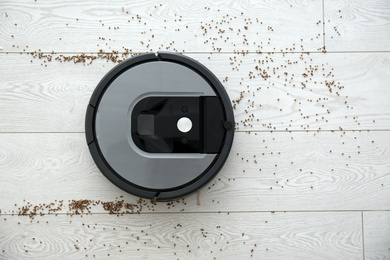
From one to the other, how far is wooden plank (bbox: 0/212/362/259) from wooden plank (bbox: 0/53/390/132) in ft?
0.86

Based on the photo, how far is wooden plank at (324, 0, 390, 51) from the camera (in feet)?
3.35

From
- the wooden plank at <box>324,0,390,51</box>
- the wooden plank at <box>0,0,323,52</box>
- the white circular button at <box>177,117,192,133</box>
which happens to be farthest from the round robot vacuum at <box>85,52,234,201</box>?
the wooden plank at <box>324,0,390,51</box>

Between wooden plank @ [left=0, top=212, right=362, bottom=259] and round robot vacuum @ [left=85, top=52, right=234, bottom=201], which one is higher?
round robot vacuum @ [left=85, top=52, right=234, bottom=201]

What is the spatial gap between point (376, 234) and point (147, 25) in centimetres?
89

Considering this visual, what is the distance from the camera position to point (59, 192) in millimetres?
985

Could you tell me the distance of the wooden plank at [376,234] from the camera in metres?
0.99

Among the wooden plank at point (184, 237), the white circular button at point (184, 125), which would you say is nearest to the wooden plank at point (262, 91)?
the white circular button at point (184, 125)

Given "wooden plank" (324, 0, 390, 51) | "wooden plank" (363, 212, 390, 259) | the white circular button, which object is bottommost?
"wooden plank" (363, 212, 390, 259)

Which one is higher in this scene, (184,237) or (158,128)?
(158,128)

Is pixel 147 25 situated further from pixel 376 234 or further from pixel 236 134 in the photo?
pixel 376 234

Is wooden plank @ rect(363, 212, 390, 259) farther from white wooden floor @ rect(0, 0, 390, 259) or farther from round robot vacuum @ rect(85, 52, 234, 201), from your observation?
round robot vacuum @ rect(85, 52, 234, 201)

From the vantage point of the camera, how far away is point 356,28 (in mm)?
1025

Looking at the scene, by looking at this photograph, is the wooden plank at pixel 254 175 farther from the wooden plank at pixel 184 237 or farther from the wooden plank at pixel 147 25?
the wooden plank at pixel 147 25

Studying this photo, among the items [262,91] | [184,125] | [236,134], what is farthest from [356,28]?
[184,125]
